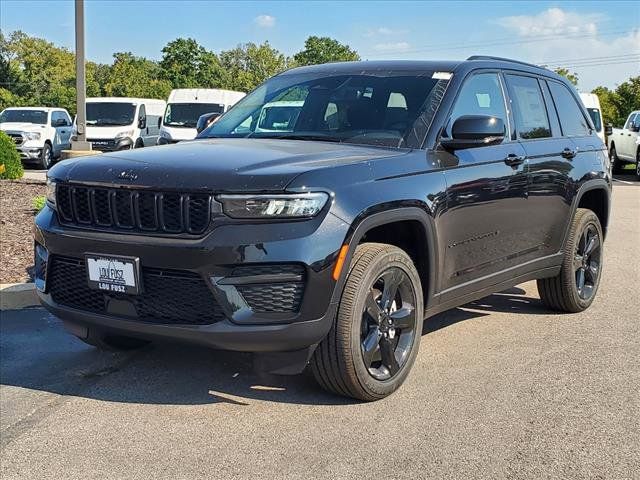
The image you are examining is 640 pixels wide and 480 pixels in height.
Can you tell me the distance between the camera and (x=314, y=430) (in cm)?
364

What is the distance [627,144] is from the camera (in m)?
21.8

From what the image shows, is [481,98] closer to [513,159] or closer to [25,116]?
[513,159]

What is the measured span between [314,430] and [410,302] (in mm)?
900

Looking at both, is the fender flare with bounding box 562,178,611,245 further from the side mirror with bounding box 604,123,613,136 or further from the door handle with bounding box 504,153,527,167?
the side mirror with bounding box 604,123,613,136

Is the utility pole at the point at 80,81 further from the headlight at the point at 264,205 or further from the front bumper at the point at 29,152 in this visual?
the headlight at the point at 264,205

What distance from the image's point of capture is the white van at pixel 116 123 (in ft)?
71.9

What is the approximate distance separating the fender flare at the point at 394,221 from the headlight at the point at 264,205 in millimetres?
289

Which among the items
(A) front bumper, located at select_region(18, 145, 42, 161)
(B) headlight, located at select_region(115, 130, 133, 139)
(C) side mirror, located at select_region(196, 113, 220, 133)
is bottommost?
(A) front bumper, located at select_region(18, 145, 42, 161)

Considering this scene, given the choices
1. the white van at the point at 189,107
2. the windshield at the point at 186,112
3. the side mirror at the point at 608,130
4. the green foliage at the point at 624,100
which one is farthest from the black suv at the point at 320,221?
the green foliage at the point at 624,100

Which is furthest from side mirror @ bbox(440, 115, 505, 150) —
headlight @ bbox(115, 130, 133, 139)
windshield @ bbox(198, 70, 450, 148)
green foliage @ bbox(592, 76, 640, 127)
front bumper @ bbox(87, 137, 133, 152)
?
green foliage @ bbox(592, 76, 640, 127)

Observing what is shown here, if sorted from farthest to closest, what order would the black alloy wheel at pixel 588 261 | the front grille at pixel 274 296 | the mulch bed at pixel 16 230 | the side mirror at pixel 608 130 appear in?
1. the side mirror at pixel 608 130
2. the mulch bed at pixel 16 230
3. the black alloy wheel at pixel 588 261
4. the front grille at pixel 274 296

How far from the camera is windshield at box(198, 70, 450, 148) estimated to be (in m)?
4.46

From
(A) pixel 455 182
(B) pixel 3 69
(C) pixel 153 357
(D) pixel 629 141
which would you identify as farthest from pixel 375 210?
(B) pixel 3 69

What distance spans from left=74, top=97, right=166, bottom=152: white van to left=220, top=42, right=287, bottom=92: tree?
152 feet
